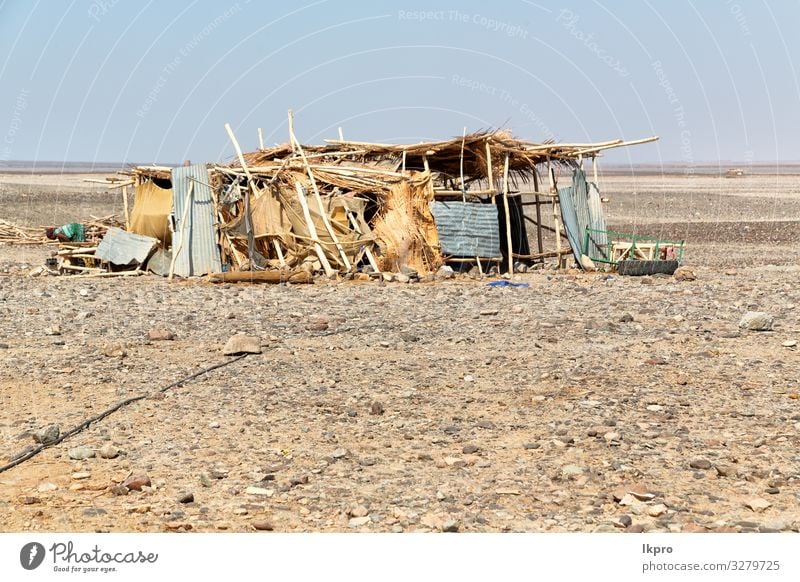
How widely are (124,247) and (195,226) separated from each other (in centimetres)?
159

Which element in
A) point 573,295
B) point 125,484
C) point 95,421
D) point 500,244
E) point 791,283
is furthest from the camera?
point 500,244

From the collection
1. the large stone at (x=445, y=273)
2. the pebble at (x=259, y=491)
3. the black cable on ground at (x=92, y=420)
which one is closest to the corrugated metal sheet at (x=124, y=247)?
the large stone at (x=445, y=273)

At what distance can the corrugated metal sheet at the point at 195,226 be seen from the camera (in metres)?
20.2

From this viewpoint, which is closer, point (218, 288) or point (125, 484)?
point (125, 484)

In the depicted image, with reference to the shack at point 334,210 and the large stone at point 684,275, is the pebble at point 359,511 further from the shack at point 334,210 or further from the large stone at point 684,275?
the large stone at point 684,275

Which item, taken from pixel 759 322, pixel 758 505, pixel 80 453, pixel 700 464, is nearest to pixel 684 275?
pixel 759 322

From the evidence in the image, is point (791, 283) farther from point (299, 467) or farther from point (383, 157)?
point (299, 467)

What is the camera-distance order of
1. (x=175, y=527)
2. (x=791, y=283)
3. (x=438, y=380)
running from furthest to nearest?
(x=791, y=283), (x=438, y=380), (x=175, y=527)

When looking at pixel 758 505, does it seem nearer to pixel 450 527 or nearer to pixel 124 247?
pixel 450 527

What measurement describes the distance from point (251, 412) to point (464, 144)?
12282mm

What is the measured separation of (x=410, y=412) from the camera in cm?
911

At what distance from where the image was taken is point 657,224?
37.1 metres

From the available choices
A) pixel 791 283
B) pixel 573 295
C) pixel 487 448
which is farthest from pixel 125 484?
pixel 791 283

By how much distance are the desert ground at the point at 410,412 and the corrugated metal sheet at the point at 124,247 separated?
3927 mm
